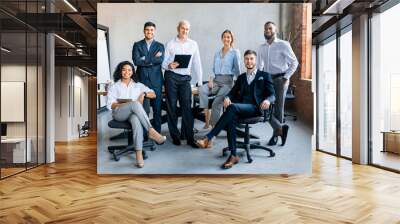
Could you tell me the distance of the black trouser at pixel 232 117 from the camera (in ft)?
19.1

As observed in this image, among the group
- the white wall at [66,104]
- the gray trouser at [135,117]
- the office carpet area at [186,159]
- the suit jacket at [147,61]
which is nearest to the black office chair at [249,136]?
the office carpet area at [186,159]

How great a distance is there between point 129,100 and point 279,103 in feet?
7.74

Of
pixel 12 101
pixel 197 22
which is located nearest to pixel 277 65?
pixel 197 22

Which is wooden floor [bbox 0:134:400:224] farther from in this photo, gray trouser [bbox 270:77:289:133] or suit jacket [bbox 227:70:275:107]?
suit jacket [bbox 227:70:275:107]

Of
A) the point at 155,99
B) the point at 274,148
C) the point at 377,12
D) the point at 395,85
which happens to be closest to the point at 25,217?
the point at 155,99

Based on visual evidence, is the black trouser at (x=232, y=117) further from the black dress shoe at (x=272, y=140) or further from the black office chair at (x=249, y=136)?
the black dress shoe at (x=272, y=140)

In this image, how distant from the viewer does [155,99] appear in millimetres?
5945

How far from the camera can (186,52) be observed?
234 inches

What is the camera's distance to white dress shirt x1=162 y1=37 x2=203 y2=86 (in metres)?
5.92

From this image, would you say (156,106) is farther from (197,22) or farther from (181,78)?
(197,22)

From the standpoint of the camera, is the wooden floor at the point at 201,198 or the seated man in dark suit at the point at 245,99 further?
the seated man in dark suit at the point at 245,99

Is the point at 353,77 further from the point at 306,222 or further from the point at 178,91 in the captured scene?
the point at 306,222

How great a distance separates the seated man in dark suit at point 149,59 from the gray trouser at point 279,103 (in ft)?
6.02

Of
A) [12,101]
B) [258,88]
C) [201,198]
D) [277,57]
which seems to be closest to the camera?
[201,198]
